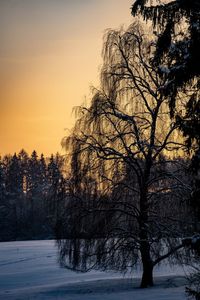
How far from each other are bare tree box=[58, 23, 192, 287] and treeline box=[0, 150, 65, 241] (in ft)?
96.9

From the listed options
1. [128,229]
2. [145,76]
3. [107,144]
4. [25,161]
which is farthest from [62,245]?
[25,161]

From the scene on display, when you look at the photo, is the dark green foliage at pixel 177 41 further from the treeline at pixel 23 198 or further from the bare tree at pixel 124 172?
Result: the treeline at pixel 23 198

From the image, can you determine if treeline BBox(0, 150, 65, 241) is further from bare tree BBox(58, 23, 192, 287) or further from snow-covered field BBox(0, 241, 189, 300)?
bare tree BBox(58, 23, 192, 287)

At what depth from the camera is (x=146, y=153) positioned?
17.3 meters

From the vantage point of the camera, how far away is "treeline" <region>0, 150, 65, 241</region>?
73500mm

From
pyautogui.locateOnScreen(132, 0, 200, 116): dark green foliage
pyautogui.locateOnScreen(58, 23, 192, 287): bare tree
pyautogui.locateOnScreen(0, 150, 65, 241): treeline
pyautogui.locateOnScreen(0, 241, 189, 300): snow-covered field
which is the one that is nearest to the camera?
pyautogui.locateOnScreen(132, 0, 200, 116): dark green foliage

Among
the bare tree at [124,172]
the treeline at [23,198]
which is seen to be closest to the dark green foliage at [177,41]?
the bare tree at [124,172]

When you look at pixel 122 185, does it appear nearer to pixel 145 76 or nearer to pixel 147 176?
pixel 147 176

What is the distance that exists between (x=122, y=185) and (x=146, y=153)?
1563 millimetres

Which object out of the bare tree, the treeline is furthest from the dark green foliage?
the treeline

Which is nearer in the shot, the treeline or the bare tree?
the bare tree

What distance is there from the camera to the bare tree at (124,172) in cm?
1694

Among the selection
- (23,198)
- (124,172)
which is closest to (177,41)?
(124,172)

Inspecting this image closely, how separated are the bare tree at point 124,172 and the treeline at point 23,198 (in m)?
29.5
